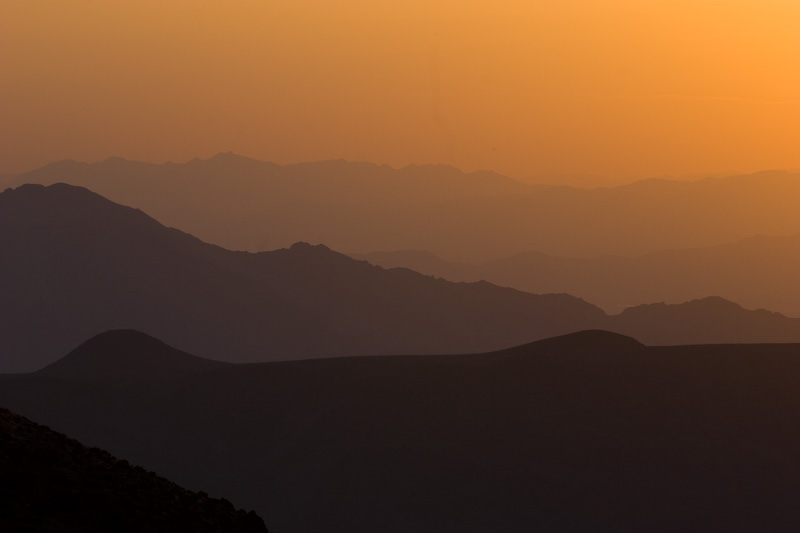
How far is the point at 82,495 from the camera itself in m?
24.5

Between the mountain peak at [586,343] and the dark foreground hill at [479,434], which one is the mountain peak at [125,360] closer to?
the dark foreground hill at [479,434]

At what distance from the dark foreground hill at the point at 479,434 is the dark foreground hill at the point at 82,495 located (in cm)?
6358

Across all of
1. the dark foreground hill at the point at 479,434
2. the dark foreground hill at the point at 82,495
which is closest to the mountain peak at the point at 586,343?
the dark foreground hill at the point at 479,434

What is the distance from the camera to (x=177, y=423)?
11206 cm

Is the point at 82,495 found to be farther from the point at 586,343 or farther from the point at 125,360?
the point at 125,360

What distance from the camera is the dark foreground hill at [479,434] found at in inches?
3615

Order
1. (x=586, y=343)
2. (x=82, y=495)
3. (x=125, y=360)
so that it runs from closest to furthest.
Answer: (x=82, y=495) → (x=586, y=343) → (x=125, y=360)

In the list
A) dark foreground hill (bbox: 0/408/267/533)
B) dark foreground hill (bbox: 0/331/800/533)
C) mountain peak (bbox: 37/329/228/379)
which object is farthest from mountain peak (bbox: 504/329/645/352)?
dark foreground hill (bbox: 0/408/267/533)

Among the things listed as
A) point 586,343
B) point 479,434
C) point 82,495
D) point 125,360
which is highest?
point 586,343

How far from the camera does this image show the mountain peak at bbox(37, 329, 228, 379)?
127 metres

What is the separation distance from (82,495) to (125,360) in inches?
4442

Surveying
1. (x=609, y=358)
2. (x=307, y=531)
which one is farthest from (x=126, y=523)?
(x=609, y=358)

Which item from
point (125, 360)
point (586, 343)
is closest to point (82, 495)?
point (586, 343)

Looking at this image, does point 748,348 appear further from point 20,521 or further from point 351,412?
point 20,521
